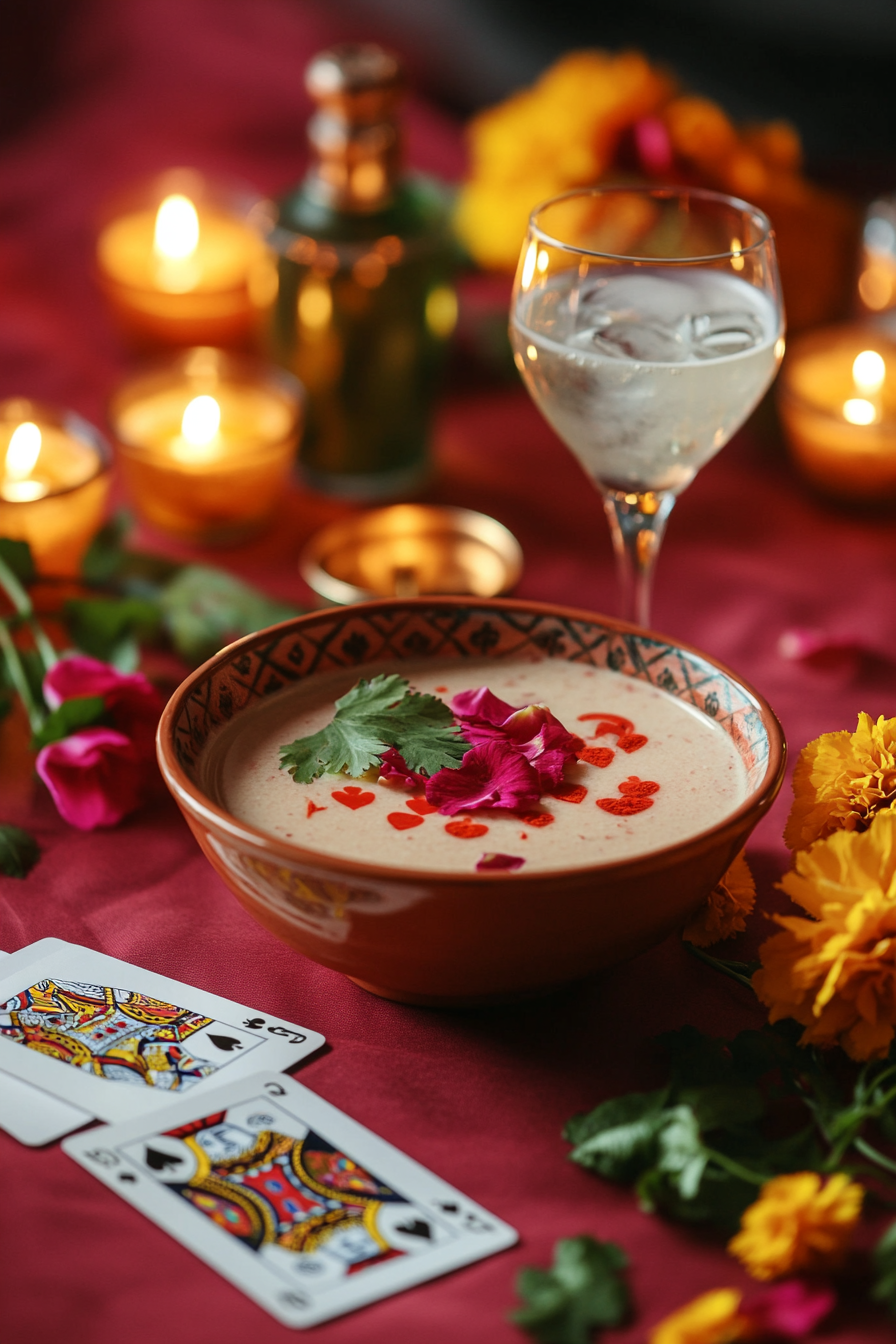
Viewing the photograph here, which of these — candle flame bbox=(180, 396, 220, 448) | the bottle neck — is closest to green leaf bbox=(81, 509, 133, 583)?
candle flame bbox=(180, 396, 220, 448)

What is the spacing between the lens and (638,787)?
96cm

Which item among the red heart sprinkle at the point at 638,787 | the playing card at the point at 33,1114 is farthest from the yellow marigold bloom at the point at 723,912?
the playing card at the point at 33,1114

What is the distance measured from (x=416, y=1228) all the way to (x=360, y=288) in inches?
46.9

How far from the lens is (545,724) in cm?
99

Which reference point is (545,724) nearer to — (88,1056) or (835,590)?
(88,1056)

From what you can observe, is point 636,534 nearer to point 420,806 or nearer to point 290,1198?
point 420,806

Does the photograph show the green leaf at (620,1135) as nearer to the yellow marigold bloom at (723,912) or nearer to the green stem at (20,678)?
the yellow marigold bloom at (723,912)

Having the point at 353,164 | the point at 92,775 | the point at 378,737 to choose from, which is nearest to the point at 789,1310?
the point at 378,737

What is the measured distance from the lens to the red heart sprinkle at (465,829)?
0.90 m

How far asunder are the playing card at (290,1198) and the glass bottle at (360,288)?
1.07 m

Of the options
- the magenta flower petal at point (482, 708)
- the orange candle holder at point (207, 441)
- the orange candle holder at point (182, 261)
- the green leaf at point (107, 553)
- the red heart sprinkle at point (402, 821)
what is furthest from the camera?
the orange candle holder at point (182, 261)

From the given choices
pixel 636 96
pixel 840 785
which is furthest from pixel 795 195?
pixel 840 785

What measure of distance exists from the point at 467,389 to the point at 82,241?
818 mm

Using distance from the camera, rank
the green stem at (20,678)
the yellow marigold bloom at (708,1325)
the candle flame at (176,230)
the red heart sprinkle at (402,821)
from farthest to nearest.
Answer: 1. the candle flame at (176,230)
2. the green stem at (20,678)
3. the red heart sprinkle at (402,821)
4. the yellow marigold bloom at (708,1325)
